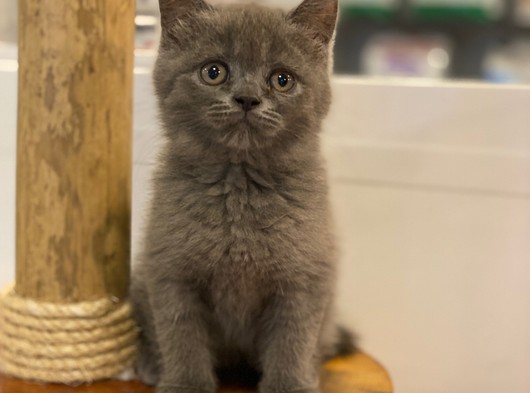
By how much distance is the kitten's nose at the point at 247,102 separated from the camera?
2.47 feet

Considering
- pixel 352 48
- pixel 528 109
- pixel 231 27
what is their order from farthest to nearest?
1. pixel 352 48
2. pixel 528 109
3. pixel 231 27

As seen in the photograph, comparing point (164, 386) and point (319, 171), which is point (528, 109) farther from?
point (164, 386)

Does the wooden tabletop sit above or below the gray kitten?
below

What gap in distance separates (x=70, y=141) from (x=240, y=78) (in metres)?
0.26

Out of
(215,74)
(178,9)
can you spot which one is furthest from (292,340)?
(178,9)

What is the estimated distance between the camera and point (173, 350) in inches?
33.3

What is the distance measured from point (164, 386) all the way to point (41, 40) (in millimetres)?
492

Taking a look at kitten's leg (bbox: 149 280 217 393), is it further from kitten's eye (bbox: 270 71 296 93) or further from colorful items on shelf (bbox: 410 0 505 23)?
colorful items on shelf (bbox: 410 0 505 23)

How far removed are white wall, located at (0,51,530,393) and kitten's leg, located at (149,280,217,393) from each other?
1.21 ft

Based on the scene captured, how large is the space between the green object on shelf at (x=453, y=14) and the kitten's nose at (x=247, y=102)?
5.30ft

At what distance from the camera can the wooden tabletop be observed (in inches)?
34.4

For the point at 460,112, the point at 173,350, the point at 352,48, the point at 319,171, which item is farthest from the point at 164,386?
the point at 352,48

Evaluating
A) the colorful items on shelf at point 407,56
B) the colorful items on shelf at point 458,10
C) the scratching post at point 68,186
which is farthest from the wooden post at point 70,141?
the colorful items on shelf at point 458,10

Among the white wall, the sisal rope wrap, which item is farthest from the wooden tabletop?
the white wall
